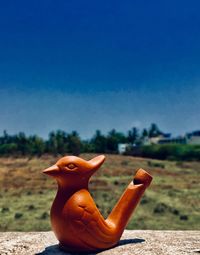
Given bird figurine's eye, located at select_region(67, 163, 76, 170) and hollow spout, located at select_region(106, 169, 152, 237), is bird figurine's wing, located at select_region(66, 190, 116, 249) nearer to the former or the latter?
hollow spout, located at select_region(106, 169, 152, 237)

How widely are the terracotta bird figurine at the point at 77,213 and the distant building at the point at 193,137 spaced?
68.2m

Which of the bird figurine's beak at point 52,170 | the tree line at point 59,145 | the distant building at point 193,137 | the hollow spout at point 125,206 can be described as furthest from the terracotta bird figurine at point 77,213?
the distant building at point 193,137

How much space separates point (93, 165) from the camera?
341 inches

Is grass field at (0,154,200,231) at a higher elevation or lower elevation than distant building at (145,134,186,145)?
lower

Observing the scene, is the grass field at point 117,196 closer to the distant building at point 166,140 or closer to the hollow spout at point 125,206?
the hollow spout at point 125,206

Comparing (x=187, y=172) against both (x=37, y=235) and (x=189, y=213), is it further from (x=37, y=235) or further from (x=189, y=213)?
(x=37, y=235)

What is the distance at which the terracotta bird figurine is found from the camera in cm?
841

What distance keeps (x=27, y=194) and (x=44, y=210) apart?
23.2ft

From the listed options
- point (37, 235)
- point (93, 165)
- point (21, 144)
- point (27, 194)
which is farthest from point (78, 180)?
point (21, 144)

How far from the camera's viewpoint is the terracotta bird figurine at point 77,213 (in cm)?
841

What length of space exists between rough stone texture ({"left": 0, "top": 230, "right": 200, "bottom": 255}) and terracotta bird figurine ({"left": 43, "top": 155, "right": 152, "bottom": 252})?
0.33m

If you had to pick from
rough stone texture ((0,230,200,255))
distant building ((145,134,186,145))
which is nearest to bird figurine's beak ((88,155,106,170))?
rough stone texture ((0,230,200,255))

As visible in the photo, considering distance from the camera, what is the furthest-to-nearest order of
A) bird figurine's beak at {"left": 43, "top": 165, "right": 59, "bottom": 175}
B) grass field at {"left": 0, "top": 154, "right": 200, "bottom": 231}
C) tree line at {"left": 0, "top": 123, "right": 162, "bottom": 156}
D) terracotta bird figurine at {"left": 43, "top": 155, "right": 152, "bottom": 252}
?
1. tree line at {"left": 0, "top": 123, "right": 162, "bottom": 156}
2. grass field at {"left": 0, "top": 154, "right": 200, "bottom": 231}
3. terracotta bird figurine at {"left": 43, "top": 155, "right": 152, "bottom": 252}
4. bird figurine's beak at {"left": 43, "top": 165, "right": 59, "bottom": 175}

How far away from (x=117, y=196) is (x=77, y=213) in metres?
18.9
